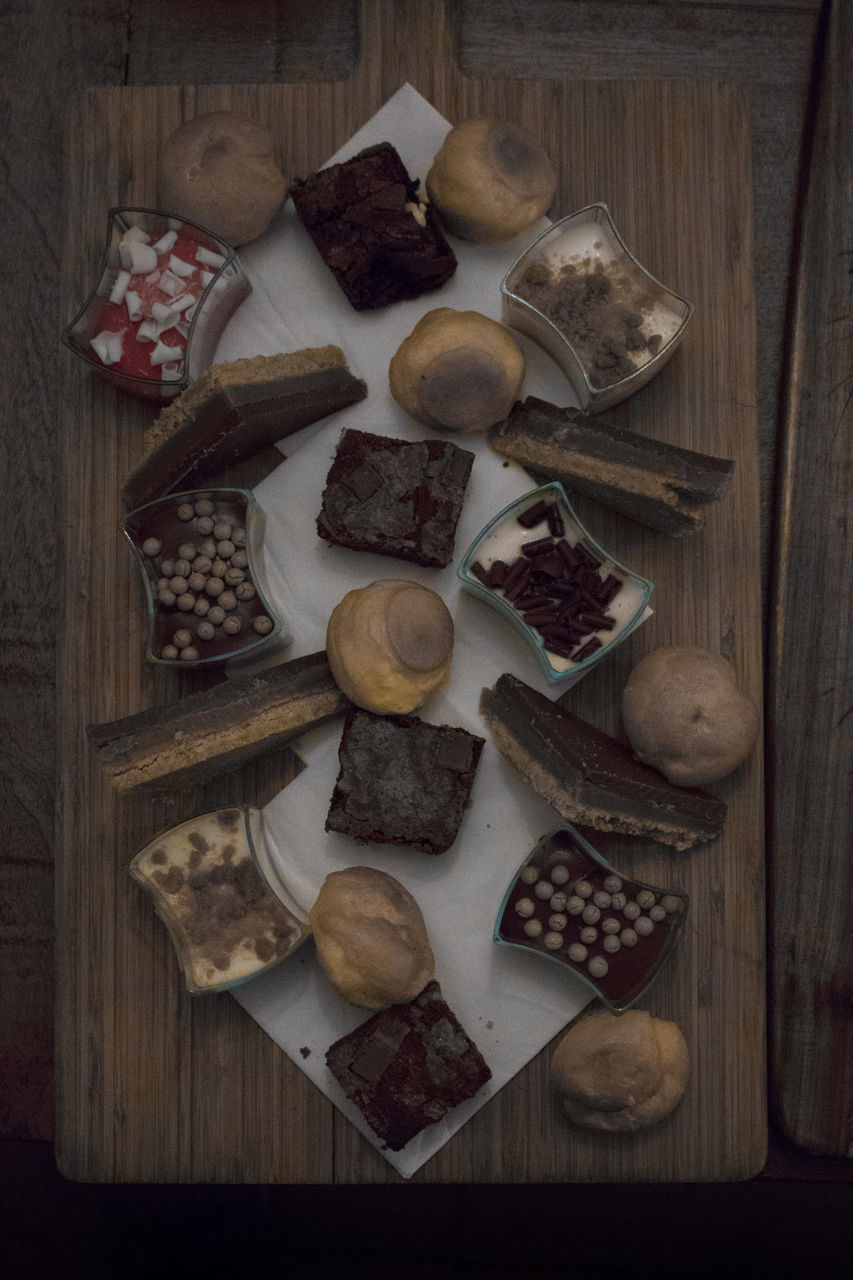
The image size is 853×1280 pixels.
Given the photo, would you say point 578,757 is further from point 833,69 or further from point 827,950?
Answer: point 833,69

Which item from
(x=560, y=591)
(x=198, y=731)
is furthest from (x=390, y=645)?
(x=198, y=731)

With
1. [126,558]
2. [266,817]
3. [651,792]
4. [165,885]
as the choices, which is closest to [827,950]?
[651,792]

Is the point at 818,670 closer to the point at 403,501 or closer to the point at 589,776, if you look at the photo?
the point at 589,776

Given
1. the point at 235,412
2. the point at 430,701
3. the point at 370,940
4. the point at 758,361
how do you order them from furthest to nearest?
the point at 758,361 < the point at 430,701 < the point at 235,412 < the point at 370,940

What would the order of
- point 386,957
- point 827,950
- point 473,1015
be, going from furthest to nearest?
point 827,950 → point 473,1015 → point 386,957

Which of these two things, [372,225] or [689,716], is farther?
[372,225]

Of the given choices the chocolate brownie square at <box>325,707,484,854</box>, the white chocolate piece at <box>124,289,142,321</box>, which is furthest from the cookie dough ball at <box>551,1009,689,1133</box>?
the white chocolate piece at <box>124,289,142,321</box>

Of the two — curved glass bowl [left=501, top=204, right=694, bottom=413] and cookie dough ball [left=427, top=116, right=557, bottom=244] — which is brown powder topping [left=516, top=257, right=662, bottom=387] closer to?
curved glass bowl [left=501, top=204, right=694, bottom=413]
